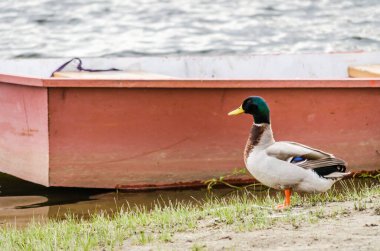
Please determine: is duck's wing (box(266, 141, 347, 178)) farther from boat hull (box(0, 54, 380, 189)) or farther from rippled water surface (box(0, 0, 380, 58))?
rippled water surface (box(0, 0, 380, 58))

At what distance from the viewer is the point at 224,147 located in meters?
9.66

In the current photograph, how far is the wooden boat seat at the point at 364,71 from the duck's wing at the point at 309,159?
393 centimetres

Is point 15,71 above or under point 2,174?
above

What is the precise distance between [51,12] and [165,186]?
14.5 meters

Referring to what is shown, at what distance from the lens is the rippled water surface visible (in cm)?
2019

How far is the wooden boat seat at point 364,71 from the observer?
11202mm

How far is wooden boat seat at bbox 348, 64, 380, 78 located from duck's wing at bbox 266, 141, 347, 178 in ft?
12.9

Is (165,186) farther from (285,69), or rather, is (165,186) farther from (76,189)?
(285,69)

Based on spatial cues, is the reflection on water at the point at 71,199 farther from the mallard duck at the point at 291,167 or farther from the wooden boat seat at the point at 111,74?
the mallard duck at the point at 291,167


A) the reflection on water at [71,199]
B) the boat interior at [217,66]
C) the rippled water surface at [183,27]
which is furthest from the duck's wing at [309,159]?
the rippled water surface at [183,27]

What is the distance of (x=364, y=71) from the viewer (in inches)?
454

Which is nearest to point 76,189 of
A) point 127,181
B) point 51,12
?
point 127,181

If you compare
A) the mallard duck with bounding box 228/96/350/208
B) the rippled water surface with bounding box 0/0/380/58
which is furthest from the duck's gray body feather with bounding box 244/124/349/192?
the rippled water surface with bounding box 0/0/380/58

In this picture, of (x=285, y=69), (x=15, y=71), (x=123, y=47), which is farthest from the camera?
(x=123, y=47)
